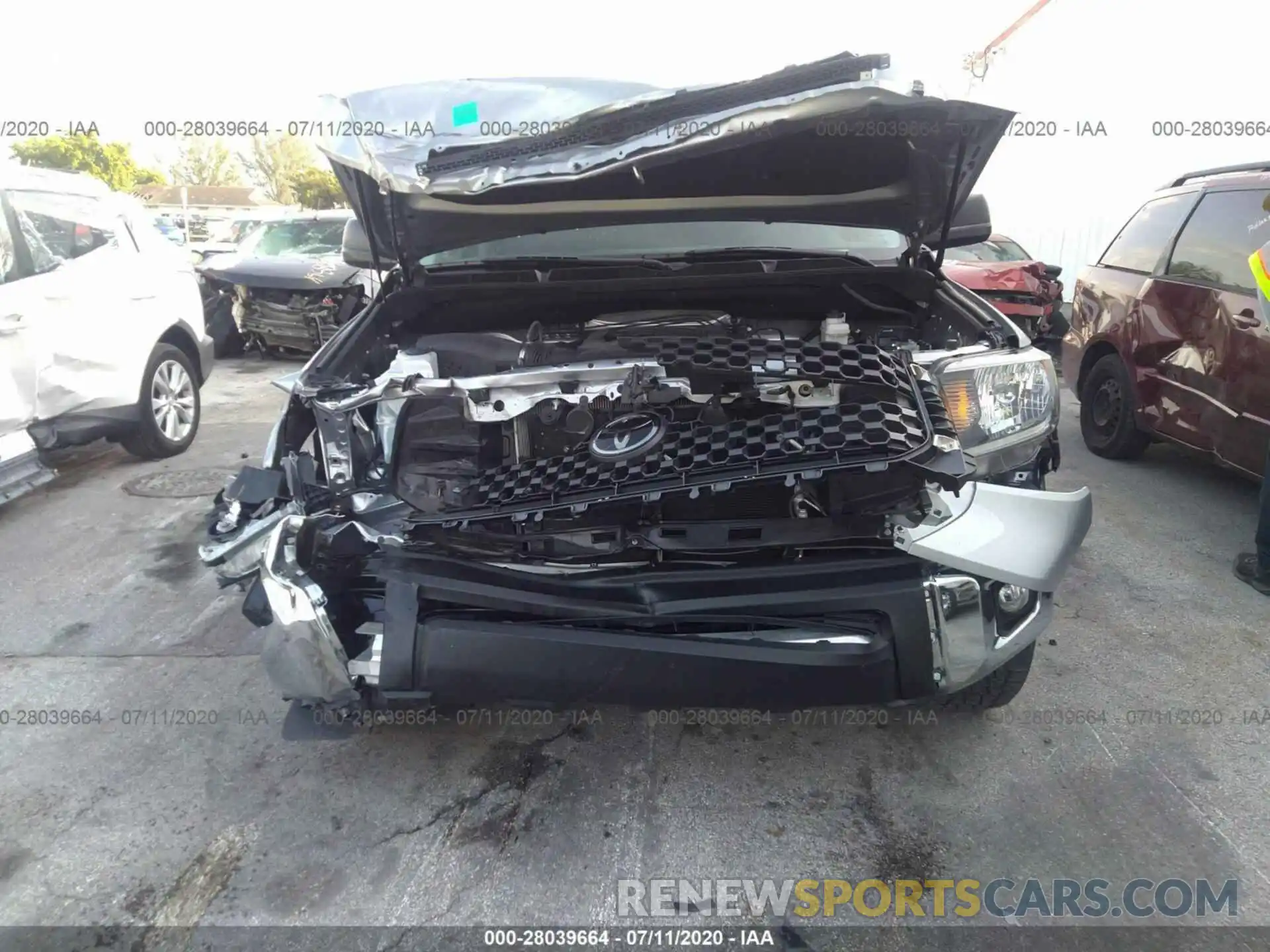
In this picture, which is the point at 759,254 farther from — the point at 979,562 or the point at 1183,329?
the point at 1183,329

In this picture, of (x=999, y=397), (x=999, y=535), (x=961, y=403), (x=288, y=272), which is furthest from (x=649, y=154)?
(x=288, y=272)

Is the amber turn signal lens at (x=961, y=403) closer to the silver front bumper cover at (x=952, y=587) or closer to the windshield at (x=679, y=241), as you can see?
the silver front bumper cover at (x=952, y=587)

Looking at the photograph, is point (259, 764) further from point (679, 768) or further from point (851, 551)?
point (851, 551)

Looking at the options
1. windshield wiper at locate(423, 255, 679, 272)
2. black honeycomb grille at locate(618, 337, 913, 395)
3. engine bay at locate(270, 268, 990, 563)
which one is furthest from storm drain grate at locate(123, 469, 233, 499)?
black honeycomb grille at locate(618, 337, 913, 395)

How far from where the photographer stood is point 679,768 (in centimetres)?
247

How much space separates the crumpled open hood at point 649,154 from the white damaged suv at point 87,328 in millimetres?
2684

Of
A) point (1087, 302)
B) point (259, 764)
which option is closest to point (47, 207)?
point (259, 764)

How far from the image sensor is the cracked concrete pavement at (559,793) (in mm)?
2053

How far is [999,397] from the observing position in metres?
2.27

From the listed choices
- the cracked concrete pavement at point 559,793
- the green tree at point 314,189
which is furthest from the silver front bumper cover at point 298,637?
the green tree at point 314,189

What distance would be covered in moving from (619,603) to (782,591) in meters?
0.41

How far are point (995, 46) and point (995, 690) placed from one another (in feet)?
66.6

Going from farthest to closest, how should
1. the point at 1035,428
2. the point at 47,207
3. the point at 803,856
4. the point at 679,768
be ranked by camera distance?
the point at 47,207
the point at 679,768
the point at 1035,428
the point at 803,856

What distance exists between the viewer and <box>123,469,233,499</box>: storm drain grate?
501 cm
